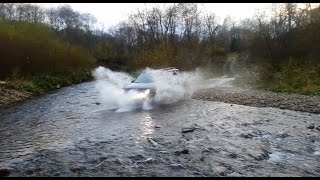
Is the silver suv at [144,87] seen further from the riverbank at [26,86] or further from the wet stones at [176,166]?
the wet stones at [176,166]

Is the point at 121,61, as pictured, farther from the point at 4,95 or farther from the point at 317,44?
the point at 4,95

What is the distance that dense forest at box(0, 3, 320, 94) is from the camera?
2803 centimetres

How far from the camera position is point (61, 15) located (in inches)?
3590

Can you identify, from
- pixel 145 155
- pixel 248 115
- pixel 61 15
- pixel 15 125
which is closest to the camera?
pixel 145 155

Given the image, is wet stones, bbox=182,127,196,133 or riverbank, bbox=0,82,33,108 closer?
wet stones, bbox=182,127,196,133

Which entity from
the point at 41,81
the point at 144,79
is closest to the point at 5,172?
the point at 144,79

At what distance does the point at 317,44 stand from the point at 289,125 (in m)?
24.3

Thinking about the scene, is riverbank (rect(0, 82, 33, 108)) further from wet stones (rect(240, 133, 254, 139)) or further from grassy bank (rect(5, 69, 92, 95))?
wet stones (rect(240, 133, 254, 139))

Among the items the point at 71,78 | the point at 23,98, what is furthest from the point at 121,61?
the point at 23,98

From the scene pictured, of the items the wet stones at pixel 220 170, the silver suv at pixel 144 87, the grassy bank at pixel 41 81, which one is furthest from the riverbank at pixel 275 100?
the grassy bank at pixel 41 81

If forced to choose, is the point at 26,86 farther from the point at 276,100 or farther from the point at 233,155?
the point at 233,155

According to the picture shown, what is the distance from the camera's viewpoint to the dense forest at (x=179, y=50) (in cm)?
2803

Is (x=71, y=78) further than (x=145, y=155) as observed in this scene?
Yes

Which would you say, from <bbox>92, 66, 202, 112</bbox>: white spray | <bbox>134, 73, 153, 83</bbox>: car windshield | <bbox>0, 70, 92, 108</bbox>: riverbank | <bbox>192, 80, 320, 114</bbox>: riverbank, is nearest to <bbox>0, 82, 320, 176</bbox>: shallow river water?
<bbox>92, 66, 202, 112</bbox>: white spray
